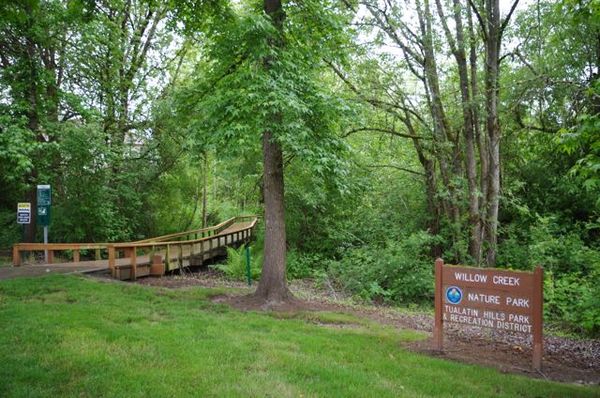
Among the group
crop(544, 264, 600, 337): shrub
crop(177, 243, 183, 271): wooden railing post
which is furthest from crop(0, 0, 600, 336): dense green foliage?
crop(177, 243, 183, 271): wooden railing post

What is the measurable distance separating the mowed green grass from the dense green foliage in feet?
10.1

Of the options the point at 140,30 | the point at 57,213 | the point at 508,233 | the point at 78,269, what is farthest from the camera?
the point at 140,30

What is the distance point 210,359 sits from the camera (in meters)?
5.38

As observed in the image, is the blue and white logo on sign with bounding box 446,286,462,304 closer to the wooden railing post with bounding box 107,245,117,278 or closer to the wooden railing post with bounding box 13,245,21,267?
the wooden railing post with bounding box 107,245,117,278

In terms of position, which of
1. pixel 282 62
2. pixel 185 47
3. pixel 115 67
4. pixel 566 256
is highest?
pixel 185 47

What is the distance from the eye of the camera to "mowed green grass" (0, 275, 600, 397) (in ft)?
15.0

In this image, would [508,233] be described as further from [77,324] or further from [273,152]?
[77,324]

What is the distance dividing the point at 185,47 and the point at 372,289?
14.7 m

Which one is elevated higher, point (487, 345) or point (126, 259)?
point (126, 259)

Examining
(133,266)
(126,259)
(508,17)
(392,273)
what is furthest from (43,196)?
(508,17)

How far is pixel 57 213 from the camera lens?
53.3 feet

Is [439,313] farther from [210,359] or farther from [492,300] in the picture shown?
[210,359]

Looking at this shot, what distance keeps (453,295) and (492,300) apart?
1.75 feet

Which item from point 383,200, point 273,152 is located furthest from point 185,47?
point 273,152
